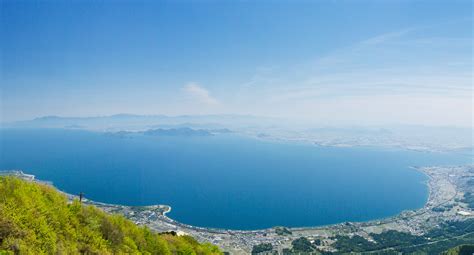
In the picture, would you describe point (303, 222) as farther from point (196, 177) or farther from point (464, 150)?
point (464, 150)

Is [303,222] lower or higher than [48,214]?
lower

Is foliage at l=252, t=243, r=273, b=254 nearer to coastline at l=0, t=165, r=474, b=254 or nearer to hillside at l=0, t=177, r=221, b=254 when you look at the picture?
coastline at l=0, t=165, r=474, b=254

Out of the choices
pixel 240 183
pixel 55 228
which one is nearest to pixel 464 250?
pixel 55 228

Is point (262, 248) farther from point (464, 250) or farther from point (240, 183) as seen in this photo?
point (240, 183)

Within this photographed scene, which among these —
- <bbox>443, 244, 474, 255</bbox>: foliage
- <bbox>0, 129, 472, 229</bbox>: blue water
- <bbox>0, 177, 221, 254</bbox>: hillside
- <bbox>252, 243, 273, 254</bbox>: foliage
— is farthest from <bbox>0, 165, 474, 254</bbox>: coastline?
<bbox>0, 177, 221, 254</bbox>: hillside

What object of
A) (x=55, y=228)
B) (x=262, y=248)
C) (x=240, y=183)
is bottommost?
(x=262, y=248)

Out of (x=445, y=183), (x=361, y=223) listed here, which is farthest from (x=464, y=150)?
(x=361, y=223)

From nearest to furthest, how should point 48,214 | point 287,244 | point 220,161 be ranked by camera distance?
point 48,214 < point 287,244 < point 220,161
